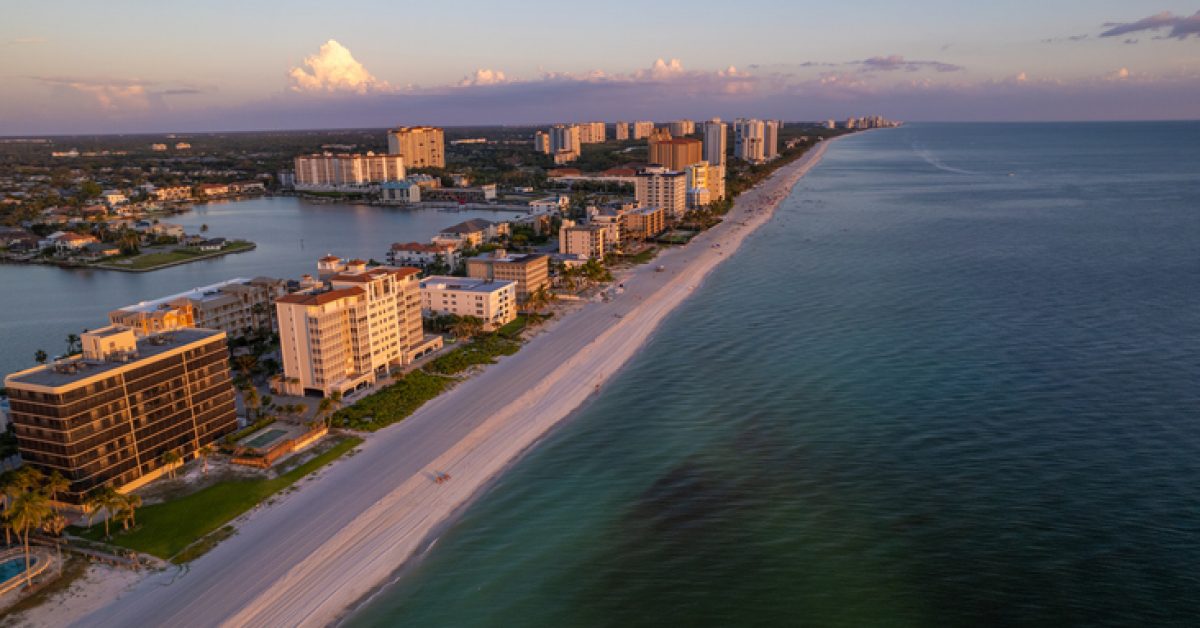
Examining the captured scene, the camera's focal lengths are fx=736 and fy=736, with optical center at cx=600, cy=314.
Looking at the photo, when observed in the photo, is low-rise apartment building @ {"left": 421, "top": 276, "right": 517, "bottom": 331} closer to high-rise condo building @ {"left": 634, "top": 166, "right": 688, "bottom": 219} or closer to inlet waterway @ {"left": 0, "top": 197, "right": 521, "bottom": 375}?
inlet waterway @ {"left": 0, "top": 197, "right": 521, "bottom": 375}

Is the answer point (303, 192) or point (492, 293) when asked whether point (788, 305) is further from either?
point (303, 192)

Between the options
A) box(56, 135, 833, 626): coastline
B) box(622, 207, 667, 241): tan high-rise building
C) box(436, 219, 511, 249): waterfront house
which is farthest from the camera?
box(622, 207, 667, 241): tan high-rise building

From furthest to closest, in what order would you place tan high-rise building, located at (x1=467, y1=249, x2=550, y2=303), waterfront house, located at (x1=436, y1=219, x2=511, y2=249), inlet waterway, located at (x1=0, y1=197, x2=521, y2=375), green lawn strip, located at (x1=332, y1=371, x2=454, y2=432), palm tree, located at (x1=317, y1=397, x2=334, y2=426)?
1. waterfront house, located at (x1=436, y1=219, x2=511, y2=249)
2. tan high-rise building, located at (x1=467, y1=249, x2=550, y2=303)
3. inlet waterway, located at (x1=0, y1=197, x2=521, y2=375)
4. green lawn strip, located at (x1=332, y1=371, x2=454, y2=432)
5. palm tree, located at (x1=317, y1=397, x2=334, y2=426)

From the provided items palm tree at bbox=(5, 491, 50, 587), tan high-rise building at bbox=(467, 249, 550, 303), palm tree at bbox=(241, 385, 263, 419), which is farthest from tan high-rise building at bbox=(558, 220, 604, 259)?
palm tree at bbox=(5, 491, 50, 587)

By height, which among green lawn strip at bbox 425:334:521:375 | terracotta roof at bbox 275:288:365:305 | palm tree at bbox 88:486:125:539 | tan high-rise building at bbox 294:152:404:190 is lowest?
green lawn strip at bbox 425:334:521:375

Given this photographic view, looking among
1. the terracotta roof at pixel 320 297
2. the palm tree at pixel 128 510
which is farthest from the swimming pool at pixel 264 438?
the terracotta roof at pixel 320 297

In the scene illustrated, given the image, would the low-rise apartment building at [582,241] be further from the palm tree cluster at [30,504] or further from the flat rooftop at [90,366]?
the palm tree cluster at [30,504]

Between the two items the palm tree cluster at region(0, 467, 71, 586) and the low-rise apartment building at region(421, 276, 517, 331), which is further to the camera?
the low-rise apartment building at region(421, 276, 517, 331)
